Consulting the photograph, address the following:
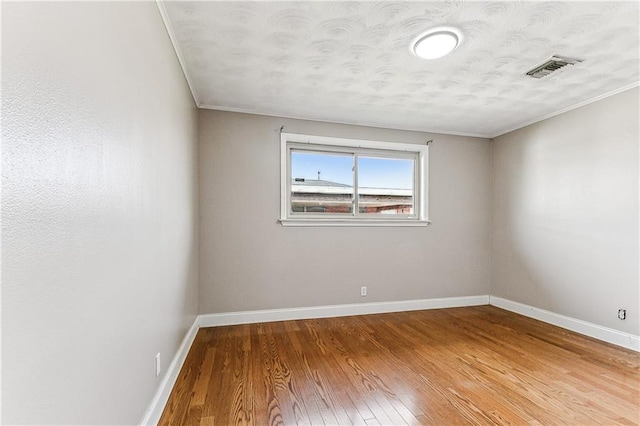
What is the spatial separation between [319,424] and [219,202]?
7.50ft

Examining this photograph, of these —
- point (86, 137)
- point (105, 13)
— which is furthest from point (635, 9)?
point (86, 137)

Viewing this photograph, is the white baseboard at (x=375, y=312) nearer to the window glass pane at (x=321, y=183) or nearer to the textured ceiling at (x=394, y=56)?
the window glass pane at (x=321, y=183)

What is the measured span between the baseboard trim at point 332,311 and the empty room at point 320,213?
2cm

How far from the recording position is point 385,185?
150 inches

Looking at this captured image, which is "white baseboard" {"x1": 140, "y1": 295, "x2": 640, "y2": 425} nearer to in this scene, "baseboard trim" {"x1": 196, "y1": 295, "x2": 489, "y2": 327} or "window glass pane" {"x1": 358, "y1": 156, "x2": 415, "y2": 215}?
"baseboard trim" {"x1": 196, "y1": 295, "x2": 489, "y2": 327}

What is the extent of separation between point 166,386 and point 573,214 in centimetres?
405

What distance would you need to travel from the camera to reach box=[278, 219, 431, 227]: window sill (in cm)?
332

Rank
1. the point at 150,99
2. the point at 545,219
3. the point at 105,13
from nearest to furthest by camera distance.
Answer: the point at 105,13, the point at 150,99, the point at 545,219

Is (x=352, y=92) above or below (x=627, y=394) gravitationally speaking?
above

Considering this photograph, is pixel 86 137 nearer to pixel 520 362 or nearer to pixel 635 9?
pixel 635 9

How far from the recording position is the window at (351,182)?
11.3 ft

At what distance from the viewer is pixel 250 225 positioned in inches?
126

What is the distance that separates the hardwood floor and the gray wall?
492mm

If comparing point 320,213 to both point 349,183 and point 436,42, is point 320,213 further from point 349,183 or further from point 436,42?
point 436,42
